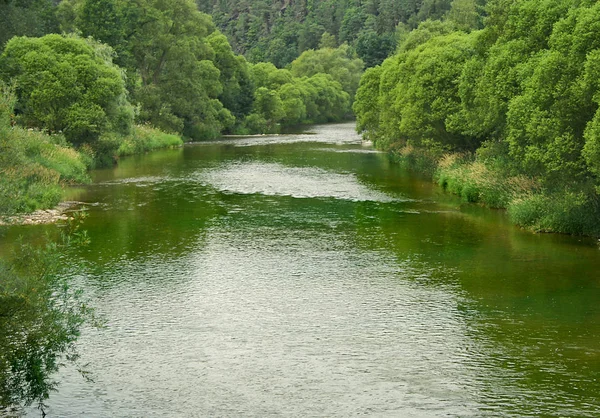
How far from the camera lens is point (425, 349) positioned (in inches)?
813

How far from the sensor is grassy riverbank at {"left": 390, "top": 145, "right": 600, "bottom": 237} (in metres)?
34.1

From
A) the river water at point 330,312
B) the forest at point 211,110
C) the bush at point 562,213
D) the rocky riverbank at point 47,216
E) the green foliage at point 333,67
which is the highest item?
the green foliage at point 333,67

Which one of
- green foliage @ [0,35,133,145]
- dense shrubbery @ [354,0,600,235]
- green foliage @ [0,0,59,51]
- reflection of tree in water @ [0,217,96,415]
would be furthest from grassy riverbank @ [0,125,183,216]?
dense shrubbery @ [354,0,600,235]

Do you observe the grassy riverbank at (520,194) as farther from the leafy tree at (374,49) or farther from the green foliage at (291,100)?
the leafy tree at (374,49)

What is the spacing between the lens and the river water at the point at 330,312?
57.6ft

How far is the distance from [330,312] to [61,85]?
130ft

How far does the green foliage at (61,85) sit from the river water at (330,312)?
1539 cm

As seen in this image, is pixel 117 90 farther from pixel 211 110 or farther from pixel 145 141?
pixel 211 110

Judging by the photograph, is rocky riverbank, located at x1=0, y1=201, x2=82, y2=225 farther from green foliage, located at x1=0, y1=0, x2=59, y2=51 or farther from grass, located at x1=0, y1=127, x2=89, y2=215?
green foliage, located at x1=0, y1=0, x2=59, y2=51

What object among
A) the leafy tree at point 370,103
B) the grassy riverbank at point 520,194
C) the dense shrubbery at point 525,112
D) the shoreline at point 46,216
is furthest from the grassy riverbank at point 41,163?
the leafy tree at point 370,103

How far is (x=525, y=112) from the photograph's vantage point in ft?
116

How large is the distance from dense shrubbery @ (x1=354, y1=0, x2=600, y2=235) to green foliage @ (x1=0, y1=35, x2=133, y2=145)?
24.2 m

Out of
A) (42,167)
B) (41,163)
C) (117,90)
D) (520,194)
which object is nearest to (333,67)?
(117,90)

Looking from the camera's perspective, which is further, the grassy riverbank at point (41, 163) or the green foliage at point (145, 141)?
the green foliage at point (145, 141)
